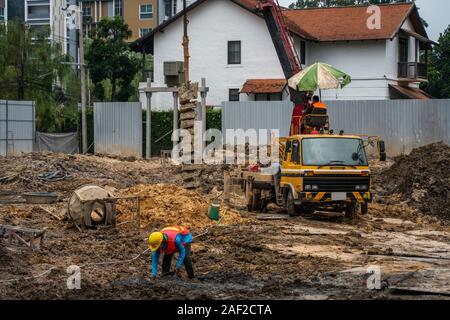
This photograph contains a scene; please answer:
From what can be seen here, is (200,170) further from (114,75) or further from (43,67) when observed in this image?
(114,75)

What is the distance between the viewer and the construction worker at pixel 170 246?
45.4ft

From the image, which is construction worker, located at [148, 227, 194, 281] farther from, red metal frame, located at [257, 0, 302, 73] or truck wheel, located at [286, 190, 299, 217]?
red metal frame, located at [257, 0, 302, 73]

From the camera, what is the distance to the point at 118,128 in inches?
1896

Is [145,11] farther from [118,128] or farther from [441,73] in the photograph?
[118,128]

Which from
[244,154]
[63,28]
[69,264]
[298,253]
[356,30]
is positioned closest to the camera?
[69,264]

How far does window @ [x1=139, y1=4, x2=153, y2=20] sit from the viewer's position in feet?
312

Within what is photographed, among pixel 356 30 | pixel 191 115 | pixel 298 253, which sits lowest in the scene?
pixel 298 253

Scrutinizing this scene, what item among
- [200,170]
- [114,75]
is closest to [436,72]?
[114,75]

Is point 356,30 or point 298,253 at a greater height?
point 356,30

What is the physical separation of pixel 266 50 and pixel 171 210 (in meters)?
32.3

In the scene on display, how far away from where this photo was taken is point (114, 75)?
61.6m

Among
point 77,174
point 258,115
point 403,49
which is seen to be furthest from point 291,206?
point 403,49

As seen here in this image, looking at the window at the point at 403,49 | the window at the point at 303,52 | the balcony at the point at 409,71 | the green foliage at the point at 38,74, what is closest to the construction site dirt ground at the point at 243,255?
the green foliage at the point at 38,74
